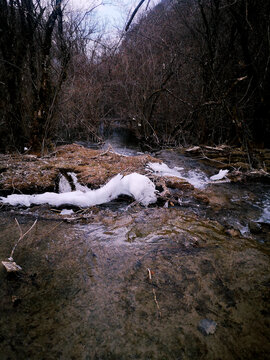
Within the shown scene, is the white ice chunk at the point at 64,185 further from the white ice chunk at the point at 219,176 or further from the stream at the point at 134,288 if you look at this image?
the white ice chunk at the point at 219,176

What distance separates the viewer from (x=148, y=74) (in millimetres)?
7707

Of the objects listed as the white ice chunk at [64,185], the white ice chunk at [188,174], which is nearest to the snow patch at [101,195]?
the white ice chunk at [64,185]

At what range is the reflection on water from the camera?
0.99 metres

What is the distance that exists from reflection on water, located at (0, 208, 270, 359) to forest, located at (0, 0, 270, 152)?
113 inches

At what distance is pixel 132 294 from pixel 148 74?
8137 millimetres

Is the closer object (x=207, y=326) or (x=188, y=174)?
(x=207, y=326)

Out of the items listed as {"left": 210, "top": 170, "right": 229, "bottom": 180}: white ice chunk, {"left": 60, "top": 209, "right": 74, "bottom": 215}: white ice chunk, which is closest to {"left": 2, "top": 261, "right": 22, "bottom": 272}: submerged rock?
{"left": 60, "top": 209, "right": 74, "bottom": 215}: white ice chunk

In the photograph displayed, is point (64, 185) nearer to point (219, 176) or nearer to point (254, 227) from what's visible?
point (254, 227)

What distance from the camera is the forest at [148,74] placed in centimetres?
386

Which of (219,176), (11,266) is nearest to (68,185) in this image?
(11,266)

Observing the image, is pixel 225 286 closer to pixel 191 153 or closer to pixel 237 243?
pixel 237 243

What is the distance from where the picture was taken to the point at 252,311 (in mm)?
1175

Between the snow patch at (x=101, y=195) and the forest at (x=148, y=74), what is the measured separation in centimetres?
187

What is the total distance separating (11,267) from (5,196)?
1.22 meters
